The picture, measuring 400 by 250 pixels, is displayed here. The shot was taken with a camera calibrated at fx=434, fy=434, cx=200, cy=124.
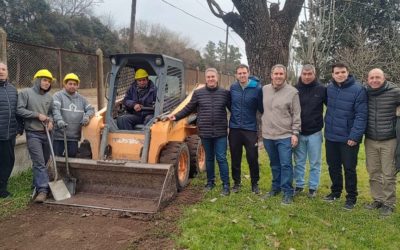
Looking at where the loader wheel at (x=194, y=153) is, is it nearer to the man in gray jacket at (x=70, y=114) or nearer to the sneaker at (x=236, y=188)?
the sneaker at (x=236, y=188)

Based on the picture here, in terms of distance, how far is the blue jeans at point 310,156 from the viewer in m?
6.39

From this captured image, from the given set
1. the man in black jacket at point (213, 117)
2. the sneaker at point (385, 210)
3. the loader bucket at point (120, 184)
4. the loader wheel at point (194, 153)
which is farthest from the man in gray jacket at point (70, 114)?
the sneaker at point (385, 210)

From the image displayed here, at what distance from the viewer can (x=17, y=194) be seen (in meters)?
6.63

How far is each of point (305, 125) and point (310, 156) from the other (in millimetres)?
529

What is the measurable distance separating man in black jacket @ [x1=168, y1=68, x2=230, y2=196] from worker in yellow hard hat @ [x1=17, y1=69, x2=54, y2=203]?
83.2 inches

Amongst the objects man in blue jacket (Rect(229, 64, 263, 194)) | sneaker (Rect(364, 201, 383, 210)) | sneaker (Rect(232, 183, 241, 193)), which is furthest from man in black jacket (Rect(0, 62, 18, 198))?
sneaker (Rect(364, 201, 383, 210))

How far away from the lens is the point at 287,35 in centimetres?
1041

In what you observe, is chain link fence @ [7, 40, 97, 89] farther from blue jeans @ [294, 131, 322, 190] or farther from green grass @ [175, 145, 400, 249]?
blue jeans @ [294, 131, 322, 190]

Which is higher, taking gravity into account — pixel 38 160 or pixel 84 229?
pixel 38 160

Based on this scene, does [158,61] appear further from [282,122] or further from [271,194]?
[271,194]

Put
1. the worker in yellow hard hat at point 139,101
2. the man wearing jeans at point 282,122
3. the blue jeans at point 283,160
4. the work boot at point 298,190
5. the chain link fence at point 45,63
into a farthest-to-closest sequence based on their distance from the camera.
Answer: the chain link fence at point 45,63 < the worker in yellow hard hat at point 139,101 < the work boot at point 298,190 < the blue jeans at point 283,160 < the man wearing jeans at point 282,122

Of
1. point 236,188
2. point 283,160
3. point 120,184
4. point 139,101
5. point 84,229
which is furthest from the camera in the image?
point 139,101

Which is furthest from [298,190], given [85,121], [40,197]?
[40,197]

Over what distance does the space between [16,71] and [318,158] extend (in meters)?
5.71
